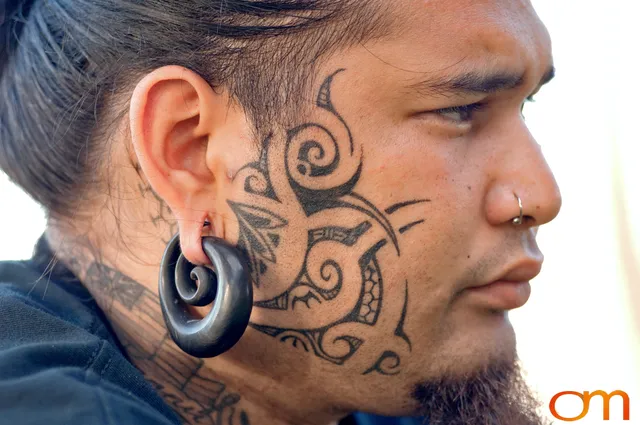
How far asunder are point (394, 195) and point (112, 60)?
0.73 m

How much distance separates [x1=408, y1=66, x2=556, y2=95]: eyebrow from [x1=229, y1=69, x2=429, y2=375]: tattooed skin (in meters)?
0.19

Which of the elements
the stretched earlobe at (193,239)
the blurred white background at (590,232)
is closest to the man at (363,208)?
the stretched earlobe at (193,239)

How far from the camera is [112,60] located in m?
1.66

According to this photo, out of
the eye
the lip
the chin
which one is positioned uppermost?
Answer: the eye

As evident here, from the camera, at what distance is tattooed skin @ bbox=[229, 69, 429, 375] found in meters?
1.55

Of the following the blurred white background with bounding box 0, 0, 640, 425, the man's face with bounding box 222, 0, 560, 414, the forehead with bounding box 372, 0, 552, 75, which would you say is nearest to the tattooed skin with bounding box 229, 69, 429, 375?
the man's face with bounding box 222, 0, 560, 414

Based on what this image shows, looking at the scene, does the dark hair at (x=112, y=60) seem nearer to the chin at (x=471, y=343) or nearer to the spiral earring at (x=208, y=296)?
the spiral earring at (x=208, y=296)

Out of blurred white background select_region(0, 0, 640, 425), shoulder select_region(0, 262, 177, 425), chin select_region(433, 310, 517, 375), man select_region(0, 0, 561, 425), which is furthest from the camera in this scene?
blurred white background select_region(0, 0, 640, 425)

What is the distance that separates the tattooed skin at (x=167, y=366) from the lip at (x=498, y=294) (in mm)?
618

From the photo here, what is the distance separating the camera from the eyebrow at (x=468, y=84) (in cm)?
153

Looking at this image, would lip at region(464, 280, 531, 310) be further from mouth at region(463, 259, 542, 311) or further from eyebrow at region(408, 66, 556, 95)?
eyebrow at region(408, 66, 556, 95)

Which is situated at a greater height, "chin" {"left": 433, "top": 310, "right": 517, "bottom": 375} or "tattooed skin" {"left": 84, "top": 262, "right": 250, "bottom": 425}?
"chin" {"left": 433, "top": 310, "right": 517, "bottom": 375}

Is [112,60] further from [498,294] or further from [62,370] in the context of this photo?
[498,294]

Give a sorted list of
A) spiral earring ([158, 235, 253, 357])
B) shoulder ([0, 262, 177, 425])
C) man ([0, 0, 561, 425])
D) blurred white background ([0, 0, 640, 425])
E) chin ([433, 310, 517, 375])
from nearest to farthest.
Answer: shoulder ([0, 262, 177, 425]), spiral earring ([158, 235, 253, 357]), man ([0, 0, 561, 425]), chin ([433, 310, 517, 375]), blurred white background ([0, 0, 640, 425])
